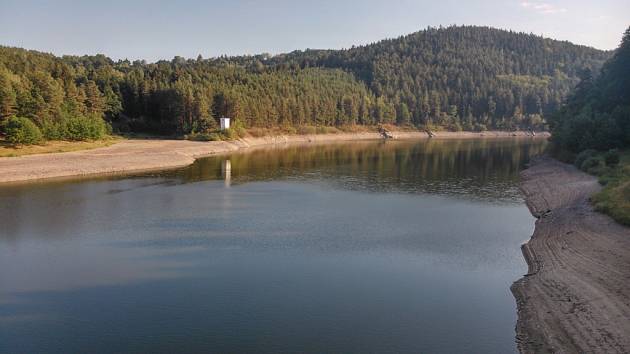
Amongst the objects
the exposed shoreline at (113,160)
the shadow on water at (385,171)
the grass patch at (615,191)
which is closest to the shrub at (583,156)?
the grass patch at (615,191)

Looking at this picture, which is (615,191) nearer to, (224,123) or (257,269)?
(257,269)

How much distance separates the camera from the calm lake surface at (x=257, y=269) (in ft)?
58.4

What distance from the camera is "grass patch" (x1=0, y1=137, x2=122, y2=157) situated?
60128mm

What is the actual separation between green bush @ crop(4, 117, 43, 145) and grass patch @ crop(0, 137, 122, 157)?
2.50ft

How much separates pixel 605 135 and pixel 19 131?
6731cm

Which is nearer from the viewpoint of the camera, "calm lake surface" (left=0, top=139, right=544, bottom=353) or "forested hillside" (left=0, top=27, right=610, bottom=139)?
"calm lake surface" (left=0, top=139, right=544, bottom=353)

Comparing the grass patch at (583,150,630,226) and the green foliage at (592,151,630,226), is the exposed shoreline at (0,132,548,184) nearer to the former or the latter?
the grass patch at (583,150,630,226)

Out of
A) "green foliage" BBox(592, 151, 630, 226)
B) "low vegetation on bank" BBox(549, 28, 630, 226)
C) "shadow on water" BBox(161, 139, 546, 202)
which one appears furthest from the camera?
"shadow on water" BBox(161, 139, 546, 202)

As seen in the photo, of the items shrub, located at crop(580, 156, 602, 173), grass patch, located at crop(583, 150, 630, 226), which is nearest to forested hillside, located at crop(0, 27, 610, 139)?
shrub, located at crop(580, 156, 602, 173)

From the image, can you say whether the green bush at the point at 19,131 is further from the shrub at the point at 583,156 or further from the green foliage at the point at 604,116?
the green foliage at the point at 604,116

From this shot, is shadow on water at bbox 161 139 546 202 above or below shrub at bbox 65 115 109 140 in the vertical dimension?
below

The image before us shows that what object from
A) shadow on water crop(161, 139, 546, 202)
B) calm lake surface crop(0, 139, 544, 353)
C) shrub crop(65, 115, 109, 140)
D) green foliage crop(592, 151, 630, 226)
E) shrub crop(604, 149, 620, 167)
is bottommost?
calm lake surface crop(0, 139, 544, 353)

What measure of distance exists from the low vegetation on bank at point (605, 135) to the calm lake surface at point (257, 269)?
21.4ft

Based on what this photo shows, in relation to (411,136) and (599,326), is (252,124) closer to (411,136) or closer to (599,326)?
(411,136)
